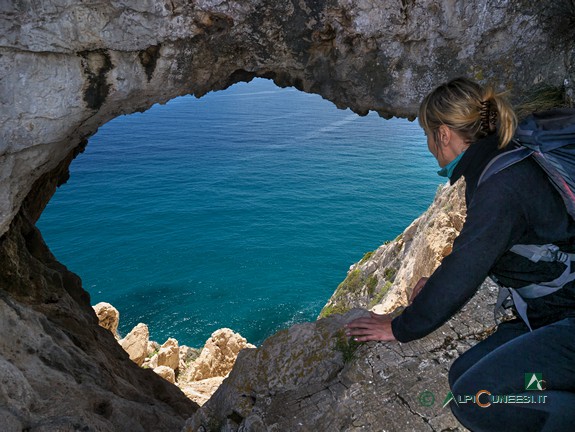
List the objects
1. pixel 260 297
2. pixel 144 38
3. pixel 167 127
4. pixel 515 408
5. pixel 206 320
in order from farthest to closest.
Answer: pixel 167 127
pixel 260 297
pixel 206 320
pixel 144 38
pixel 515 408

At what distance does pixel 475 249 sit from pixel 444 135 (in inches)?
32.0

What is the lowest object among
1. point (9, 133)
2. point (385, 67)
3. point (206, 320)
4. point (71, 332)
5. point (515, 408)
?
point (206, 320)

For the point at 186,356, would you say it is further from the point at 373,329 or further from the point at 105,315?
the point at 373,329

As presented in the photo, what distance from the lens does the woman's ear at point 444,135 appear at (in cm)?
274

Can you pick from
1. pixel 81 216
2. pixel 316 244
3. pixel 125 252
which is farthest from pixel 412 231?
pixel 81 216

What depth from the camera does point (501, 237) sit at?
2354 mm

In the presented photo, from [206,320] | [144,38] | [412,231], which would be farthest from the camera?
[206,320]

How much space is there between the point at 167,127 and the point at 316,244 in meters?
60.6

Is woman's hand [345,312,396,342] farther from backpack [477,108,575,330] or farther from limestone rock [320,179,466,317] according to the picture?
limestone rock [320,179,466,317]

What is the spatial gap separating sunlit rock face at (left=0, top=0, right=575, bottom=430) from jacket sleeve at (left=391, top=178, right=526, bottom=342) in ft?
17.9

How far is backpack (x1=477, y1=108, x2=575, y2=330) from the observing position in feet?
7.76

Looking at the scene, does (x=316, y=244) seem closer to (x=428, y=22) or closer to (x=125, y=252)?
(x=125, y=252)

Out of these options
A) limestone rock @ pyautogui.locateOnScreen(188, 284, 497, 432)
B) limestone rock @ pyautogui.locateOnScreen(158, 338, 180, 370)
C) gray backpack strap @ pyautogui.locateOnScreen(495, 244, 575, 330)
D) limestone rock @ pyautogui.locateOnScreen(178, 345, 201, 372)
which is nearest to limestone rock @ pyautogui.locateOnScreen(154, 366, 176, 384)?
limestone rock @ pyautogui.locateOnScreen(158, 338, 180, 370)

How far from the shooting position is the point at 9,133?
7.02m
